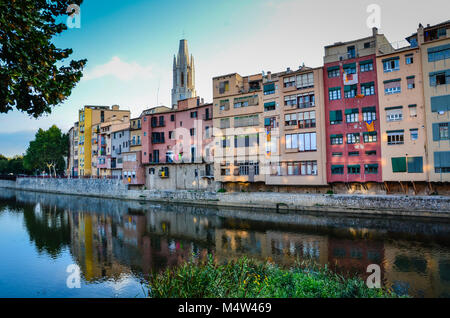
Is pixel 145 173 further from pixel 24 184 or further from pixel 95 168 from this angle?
pixel 24 184

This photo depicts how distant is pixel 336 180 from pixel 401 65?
1408 centimetres

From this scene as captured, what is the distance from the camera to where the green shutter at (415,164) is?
93.7 feet

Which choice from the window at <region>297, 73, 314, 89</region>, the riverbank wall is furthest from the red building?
the riverbank wall

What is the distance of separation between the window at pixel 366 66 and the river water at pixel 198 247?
1657 cm

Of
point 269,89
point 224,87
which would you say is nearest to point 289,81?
point 269,89

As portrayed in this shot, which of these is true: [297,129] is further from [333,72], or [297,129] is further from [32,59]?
[32,59]

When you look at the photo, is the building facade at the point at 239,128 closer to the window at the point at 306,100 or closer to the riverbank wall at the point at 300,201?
the riverbank wall at the point at 300,201

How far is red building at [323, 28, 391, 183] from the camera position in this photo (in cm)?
3142

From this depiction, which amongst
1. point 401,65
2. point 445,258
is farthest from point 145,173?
point 445,258

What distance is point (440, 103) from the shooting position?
91.0ft

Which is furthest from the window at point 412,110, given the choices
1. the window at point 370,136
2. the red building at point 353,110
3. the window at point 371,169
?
the window at point 371,169

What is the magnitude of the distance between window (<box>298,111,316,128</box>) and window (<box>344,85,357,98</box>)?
4.13 meters

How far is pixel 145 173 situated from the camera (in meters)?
51.8

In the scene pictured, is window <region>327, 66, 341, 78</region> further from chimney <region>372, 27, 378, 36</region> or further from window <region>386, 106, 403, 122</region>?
window <region>386, 106, 403, 122</region>
